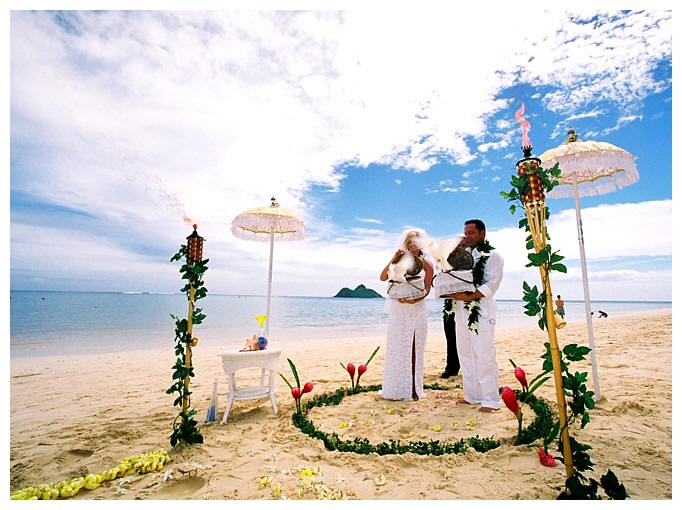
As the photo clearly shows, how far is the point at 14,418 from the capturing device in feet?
16.4

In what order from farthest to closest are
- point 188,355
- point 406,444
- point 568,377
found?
point 188,355 → point 406,444 → point 568,377

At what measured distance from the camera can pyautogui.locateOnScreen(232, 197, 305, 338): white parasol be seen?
6078 mm

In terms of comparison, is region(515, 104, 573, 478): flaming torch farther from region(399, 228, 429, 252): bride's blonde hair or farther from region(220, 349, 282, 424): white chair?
region(220, 349, 282, 424): white chair

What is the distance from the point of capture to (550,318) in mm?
2611

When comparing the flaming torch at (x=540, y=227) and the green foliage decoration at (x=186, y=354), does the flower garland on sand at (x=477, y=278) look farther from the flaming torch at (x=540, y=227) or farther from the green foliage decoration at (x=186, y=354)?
the green foliage decoration at (x=186, y=354)

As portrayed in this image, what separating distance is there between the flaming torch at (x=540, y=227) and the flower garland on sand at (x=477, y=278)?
6.99 feet

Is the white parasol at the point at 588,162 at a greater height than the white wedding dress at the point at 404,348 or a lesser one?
greater

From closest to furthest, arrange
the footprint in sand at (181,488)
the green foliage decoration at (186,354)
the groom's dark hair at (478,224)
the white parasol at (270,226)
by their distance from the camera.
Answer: the footprint in sand at (181,488)
the green foliage decoration at (186,354)
the groom's dark hair at (478,224)
the white parasol at (270,226)

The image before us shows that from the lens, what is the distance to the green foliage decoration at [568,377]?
7.87 ft

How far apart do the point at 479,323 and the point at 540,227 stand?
243cm

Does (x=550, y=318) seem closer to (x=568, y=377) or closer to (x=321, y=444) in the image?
(x=568, y=377)

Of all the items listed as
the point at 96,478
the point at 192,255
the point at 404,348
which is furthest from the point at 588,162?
the point at 96,478

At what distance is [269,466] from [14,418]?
14.5 ft

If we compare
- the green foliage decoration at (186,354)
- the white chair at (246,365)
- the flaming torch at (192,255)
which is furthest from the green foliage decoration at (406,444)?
the flaming torch at (192,255)
